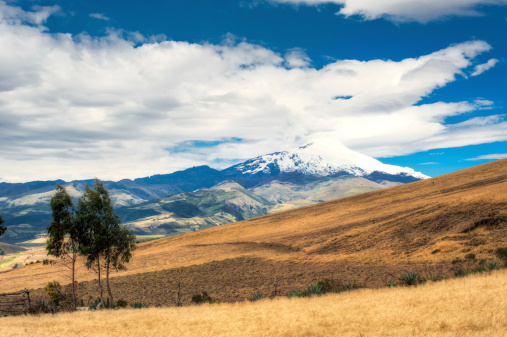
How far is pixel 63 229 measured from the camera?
3566cm

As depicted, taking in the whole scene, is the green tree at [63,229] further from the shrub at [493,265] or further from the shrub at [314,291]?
the shrub at [493,265]

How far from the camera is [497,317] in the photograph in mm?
16047

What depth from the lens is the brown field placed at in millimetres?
39219

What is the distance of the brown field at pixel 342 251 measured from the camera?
39219 millimetres

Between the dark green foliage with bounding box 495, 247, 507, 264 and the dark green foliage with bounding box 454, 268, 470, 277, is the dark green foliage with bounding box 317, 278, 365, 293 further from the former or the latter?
the dark green foliage with bounding box 495, 247, 507, 264

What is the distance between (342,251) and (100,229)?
35.6 metres


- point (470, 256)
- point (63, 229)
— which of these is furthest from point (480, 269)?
point (63, 229)

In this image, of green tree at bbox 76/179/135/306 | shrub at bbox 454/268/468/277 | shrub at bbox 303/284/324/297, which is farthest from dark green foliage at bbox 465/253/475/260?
green tree at bbox 76/179/135/306

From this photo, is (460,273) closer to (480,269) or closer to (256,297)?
(480,269)

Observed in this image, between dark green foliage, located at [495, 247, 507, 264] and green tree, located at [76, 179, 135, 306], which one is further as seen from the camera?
green tree, located at [76, 179, 135, 306]

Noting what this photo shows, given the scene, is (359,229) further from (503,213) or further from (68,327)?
(68,327)

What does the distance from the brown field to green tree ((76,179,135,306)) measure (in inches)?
320

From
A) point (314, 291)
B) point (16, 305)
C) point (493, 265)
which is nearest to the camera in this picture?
point (493, 265)

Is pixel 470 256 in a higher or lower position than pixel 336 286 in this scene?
higher
